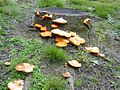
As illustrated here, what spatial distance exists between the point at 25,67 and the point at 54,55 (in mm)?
614

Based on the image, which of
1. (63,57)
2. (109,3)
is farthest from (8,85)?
(109,3)

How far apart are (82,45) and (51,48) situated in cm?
88

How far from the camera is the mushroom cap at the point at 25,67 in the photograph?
4195 mm

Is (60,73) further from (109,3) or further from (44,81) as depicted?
(109,3)

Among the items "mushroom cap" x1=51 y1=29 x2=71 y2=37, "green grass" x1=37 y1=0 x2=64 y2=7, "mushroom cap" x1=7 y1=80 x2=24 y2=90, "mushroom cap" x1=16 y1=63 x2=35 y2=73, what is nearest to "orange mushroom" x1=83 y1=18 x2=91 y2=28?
"mushroom cap" x1=51 y1=29 x2=71 y2=37

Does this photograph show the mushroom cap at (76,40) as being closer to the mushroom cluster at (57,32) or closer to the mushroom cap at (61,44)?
the mushroom cluster at (57,32)

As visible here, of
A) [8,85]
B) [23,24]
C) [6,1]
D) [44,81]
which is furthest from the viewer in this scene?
[6,1]

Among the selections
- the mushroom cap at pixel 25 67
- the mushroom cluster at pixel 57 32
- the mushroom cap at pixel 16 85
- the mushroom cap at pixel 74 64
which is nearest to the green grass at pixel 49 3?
the mushroom cluster at pixel 57 32

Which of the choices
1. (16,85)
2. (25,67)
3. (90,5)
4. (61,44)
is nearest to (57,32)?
(61,44)

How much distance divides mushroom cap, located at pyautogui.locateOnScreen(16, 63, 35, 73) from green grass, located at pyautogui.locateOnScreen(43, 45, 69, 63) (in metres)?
0.42

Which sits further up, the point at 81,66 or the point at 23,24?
the point at 23,24

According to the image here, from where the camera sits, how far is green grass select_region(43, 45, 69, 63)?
464cm

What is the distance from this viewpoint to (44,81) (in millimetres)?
4152

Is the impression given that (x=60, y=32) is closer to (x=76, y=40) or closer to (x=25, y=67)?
(x=76, y=40)
